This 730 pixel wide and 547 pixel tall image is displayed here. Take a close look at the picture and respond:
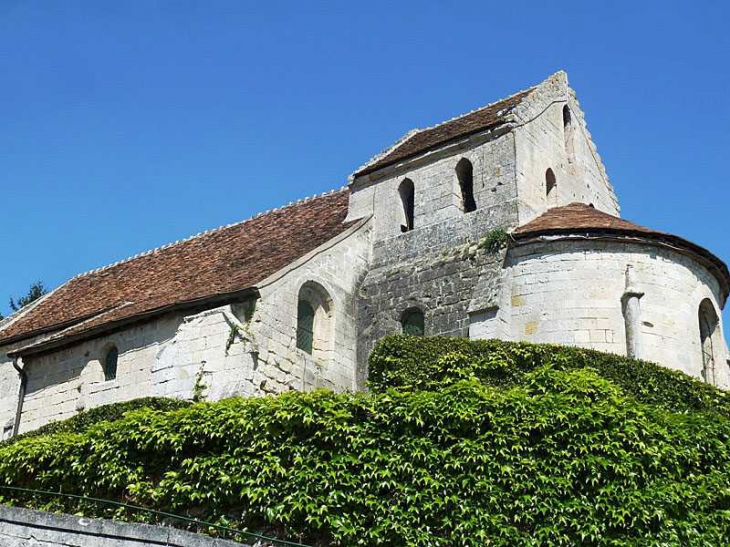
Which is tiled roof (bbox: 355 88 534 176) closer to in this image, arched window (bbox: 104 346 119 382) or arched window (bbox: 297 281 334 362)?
arched window (bbox: 297 281 334 362)

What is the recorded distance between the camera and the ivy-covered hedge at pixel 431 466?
14438 mm

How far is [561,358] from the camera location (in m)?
18.8

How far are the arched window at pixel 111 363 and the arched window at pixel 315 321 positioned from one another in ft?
15.2

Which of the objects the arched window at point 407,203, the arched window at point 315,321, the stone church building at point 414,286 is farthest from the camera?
the arched window at point 407,203

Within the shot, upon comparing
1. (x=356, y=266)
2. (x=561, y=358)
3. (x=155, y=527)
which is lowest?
(x=155, y=527)

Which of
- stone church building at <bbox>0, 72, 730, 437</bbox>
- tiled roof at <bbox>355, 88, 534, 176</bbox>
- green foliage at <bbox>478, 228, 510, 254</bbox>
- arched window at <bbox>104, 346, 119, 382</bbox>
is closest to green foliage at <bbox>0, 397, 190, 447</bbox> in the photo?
stone church building at <bbox>0, 72, 730, 437</bbox>

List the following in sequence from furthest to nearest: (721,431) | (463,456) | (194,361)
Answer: (194,361), (721,431), (463,456)

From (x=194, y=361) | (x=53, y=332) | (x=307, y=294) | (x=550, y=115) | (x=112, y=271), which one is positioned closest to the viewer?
(x=194, y=361)

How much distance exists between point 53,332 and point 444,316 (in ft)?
37.9

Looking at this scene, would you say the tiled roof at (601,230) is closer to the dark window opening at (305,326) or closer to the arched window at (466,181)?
the arched window at (466,181)

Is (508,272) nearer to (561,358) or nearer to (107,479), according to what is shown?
(561,358)

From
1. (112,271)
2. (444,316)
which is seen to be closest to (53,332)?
(112,271)

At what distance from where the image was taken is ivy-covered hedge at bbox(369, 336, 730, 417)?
18500mm

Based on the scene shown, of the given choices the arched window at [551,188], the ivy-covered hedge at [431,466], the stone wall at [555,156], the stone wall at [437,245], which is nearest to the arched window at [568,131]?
the stone wall at [555,156]
